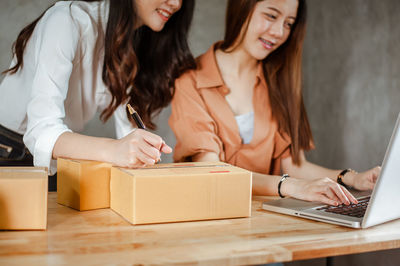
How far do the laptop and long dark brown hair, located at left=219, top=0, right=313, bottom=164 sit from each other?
69cm

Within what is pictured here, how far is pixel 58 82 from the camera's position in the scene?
1.47m

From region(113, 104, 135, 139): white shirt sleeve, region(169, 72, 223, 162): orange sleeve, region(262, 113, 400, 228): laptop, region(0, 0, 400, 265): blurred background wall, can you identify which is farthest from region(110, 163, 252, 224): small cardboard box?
region(0, 0, 400, 265): blurred background wall

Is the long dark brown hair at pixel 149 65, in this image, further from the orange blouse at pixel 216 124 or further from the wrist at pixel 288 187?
the wrist at pixel 288 187

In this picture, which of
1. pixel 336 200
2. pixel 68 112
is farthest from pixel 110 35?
pixel 336 200

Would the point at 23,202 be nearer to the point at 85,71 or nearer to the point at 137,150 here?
the point at 137,150

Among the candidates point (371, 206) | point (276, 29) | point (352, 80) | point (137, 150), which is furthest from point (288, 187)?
point (352, 80)

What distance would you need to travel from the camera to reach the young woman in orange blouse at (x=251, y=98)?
1.83m

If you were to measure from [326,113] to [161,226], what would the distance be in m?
1.99

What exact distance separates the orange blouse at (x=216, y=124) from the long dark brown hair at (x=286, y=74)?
37 millimetres

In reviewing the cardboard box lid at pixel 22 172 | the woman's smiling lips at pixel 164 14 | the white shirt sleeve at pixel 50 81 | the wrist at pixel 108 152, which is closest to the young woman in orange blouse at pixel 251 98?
the woman's smiling lips at pixel 164 14

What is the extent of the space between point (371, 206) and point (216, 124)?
37.2 inches

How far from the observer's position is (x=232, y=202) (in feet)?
3.72

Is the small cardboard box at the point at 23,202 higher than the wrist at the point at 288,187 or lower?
higher

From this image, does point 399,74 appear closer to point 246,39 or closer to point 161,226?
point 246,39
